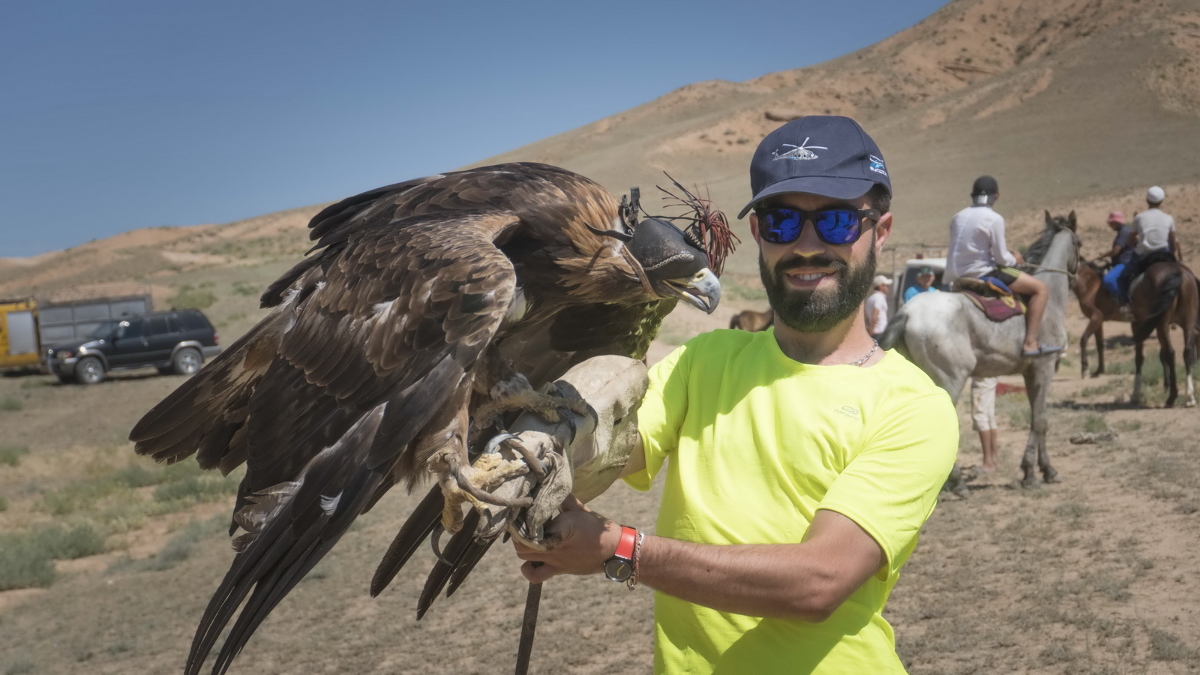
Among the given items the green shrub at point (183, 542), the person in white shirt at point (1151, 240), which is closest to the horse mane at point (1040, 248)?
the person in white shirt at point (1151, 240)

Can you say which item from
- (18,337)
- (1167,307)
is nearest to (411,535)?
(1167,307)

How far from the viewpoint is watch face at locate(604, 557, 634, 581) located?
6.65 feet

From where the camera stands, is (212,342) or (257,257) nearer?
(212,342)

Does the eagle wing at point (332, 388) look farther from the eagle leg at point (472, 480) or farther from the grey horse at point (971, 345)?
the grey horse at point (971, 345)

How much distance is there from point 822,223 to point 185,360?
23.8m

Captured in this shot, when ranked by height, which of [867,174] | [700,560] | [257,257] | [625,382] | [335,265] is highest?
[867,174]

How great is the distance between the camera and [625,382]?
2504 millimetres

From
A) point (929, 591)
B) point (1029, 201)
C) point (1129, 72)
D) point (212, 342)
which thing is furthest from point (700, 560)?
point (1129, 72)

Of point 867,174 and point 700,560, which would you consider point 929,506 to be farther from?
point 867,174

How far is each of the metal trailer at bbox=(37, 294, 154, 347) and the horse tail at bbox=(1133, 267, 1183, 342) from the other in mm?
25483

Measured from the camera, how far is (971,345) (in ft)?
27.4

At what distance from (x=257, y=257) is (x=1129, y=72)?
60.4 metres

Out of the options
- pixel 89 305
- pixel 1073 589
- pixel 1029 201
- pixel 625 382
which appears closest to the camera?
pixel 625 382

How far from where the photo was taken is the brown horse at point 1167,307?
39.9 ft
